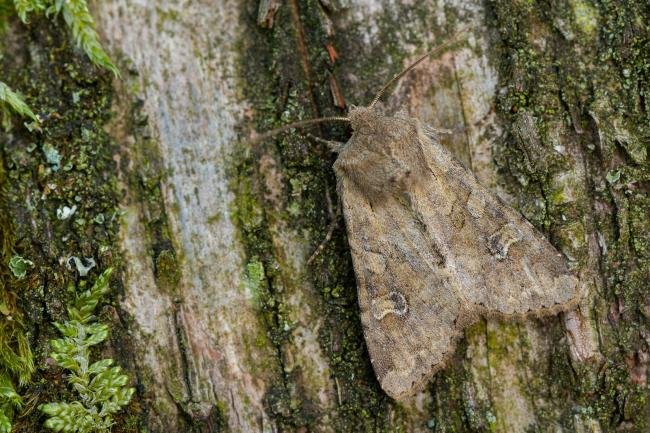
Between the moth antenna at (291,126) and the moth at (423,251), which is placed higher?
the moth antenna at (291,126)

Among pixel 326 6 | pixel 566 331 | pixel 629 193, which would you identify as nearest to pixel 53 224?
pixel 326 6

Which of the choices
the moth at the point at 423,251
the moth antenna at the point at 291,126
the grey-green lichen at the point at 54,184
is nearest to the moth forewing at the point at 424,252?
the moth at the point at 423,251

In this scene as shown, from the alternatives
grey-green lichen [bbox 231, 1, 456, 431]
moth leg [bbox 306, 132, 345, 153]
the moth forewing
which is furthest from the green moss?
moth leg [bbox 306, 132, 345, 153]

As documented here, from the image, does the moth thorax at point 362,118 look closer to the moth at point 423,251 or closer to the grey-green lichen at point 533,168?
the moth at point 423,251

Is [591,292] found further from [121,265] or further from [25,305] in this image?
[25,305]

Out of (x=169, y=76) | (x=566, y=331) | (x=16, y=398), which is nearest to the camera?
(x=16, y=398)

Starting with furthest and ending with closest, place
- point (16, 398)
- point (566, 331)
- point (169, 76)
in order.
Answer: point (169, 76), point (566, 331), point (16, 398)

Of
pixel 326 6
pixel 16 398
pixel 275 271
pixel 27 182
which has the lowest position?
pixel 16 398

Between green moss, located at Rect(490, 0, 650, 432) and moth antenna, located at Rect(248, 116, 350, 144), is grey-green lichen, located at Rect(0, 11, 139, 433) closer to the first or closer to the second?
moth antenna, located at Rect(248, 116, 350, 144)
